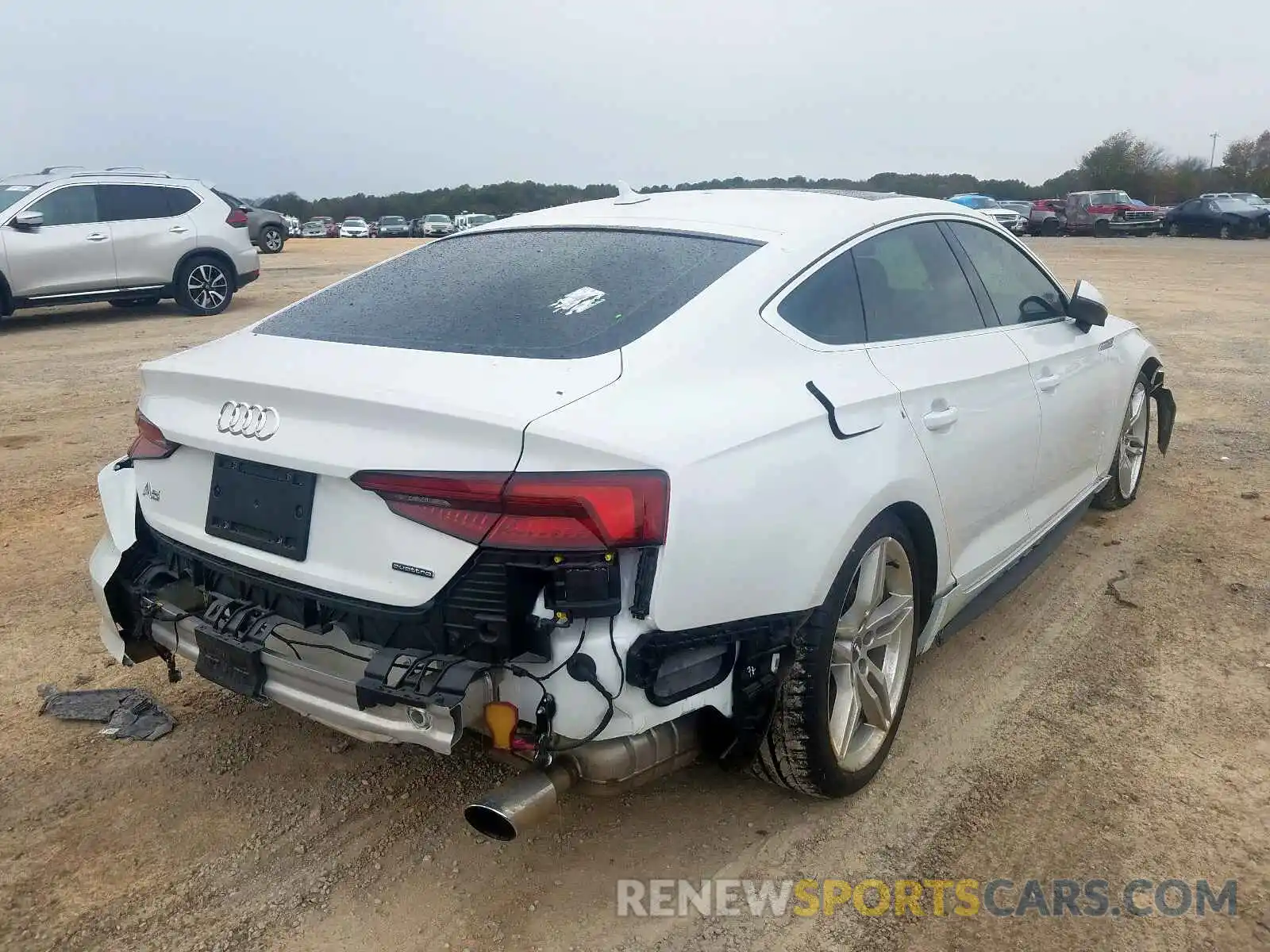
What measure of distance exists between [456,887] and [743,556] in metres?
1.13

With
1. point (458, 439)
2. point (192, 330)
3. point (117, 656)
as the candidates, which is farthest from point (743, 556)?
point (192, 330)

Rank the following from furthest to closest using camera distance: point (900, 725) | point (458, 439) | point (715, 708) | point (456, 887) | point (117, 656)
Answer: point (900, 725) < point (117, 656) < point (456, 887) < point (715, 708) < point (458, 439)

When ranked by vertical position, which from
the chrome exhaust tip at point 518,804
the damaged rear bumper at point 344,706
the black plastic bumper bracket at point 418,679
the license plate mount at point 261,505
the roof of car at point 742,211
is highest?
the roof of car at point 742,211

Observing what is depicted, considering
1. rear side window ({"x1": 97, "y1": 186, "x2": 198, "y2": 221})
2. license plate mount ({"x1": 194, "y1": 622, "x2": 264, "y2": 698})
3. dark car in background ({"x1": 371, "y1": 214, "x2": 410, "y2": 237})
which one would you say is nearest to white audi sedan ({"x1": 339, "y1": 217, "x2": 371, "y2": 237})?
dark car in background ({"x1": 371, "y1": 214, "x2": 410, "y2": 237})

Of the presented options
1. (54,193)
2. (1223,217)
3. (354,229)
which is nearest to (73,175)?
(54,193)

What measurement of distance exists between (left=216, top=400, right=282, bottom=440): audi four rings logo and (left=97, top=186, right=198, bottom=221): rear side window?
1151cm

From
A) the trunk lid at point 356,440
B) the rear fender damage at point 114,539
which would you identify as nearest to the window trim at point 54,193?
the rear fender damage at point 114,539

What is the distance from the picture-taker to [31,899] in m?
2.53

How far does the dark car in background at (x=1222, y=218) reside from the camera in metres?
33.4

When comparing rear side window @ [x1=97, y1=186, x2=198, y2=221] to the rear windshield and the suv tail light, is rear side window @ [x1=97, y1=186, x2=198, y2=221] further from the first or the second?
the suv tail light

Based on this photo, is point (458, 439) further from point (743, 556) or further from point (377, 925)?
point (377, 925)

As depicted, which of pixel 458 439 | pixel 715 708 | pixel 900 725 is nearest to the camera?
pixel 458 439

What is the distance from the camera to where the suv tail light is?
7.04 ft

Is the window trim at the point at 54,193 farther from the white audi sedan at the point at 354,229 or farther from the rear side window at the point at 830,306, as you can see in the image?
the white audi sedan at the point at 354,229
